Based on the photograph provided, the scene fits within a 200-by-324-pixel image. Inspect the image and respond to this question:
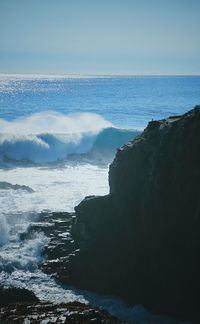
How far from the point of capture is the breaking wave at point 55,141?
39.0m

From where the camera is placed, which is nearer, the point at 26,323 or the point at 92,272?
the point at 26,323

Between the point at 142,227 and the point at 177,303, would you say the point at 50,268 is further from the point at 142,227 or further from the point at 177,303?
the point at 177,303

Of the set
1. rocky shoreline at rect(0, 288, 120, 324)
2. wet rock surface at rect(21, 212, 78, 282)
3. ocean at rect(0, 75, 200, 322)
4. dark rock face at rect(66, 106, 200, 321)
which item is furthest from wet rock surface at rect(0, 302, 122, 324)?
wet rock surface at rect(21, 212, 78, 282)

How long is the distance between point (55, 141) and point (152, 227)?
29579mm

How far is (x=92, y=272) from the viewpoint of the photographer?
15672 millimetres

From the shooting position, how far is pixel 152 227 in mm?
14648

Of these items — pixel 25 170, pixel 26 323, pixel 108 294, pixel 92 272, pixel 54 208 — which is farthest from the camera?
pixel 25 170

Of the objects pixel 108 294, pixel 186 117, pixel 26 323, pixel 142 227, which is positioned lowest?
pixel 108 294

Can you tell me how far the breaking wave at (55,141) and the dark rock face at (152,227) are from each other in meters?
20.5

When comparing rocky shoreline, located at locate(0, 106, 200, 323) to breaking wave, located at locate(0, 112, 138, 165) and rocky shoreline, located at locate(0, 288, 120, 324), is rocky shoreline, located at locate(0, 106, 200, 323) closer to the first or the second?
rocky shoreline, located at locate(0, 288, 120, 324)

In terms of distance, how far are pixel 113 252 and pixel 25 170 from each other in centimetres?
1854

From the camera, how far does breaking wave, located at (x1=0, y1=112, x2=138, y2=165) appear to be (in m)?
39.0

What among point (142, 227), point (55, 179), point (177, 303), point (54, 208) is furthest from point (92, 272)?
point (55, 179)

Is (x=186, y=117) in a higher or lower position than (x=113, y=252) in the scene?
higher
